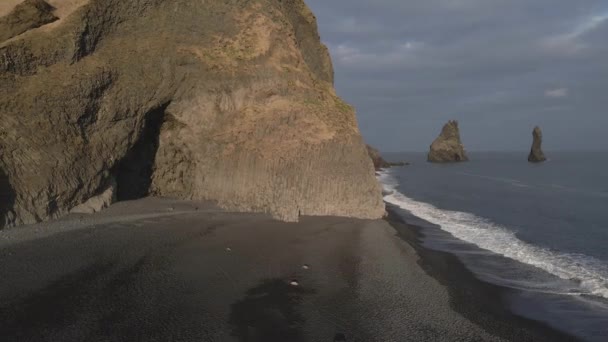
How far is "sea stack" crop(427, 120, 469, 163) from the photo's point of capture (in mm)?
142375

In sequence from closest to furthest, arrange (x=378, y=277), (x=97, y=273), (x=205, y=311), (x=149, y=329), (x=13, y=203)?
(x=149, y=329) → (x=205, y=311) → (x=97, y=273) → (x=378, y=277) → (x=13, y=203)

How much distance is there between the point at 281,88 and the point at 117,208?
457 inches

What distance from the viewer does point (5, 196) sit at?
55.4ft

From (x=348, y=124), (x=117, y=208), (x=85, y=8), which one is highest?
(x=85, y=8)

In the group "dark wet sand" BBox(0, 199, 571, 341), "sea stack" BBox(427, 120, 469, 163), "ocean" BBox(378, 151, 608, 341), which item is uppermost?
"sea stack" BBox(427, 120, 469, 163)

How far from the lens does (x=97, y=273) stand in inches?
487

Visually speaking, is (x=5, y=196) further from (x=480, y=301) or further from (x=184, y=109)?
(x=480, y=301)

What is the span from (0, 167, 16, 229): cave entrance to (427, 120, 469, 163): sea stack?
456 feet

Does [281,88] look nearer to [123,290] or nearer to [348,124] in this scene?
[348,124]

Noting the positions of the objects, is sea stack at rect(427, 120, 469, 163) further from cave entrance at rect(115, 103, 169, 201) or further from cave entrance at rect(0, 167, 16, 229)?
cave entrance at rect(0, 167, 16, 229)

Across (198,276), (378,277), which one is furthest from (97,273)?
(378,277)

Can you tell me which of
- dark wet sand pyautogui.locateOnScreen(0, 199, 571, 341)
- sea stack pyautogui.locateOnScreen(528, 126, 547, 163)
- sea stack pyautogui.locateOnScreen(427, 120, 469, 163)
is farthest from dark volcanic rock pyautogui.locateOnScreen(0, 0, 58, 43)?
sea stack pyautogui.locateOnScreen(528, 126, 547, 163)

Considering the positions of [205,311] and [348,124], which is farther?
[348,124]

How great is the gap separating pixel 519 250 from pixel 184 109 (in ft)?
66.0
